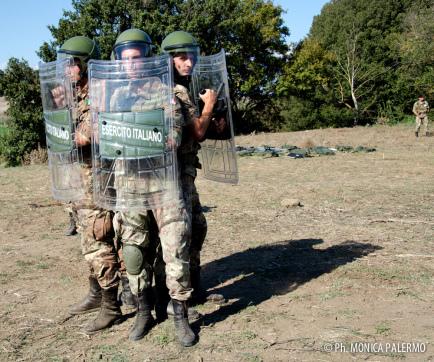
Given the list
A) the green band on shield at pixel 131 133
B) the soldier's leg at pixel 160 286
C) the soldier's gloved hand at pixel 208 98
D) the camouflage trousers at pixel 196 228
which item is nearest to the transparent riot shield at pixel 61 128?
the green band on shield at pixel 131 133

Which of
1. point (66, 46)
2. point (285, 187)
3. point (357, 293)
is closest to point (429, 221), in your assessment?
point (357, 293)

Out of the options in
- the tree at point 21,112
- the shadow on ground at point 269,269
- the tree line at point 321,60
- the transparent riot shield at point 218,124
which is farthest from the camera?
the tree line at point 321,60

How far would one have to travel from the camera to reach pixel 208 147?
13.7ft

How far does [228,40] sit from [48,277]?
27.9 meters

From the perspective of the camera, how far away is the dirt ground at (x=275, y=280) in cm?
323

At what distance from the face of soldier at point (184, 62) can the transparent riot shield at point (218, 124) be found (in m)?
0.28

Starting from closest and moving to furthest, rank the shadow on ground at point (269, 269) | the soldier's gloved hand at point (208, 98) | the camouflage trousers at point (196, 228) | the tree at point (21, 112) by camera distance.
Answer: the soldier's gloved hand at point (208, 98)
the camouflage trousers at point (196, 228)
the shadow on ground at point (269, 269)
the tree at point (21, 112)

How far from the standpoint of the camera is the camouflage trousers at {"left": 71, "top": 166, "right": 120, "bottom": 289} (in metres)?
3.64

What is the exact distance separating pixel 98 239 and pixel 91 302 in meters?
0.57

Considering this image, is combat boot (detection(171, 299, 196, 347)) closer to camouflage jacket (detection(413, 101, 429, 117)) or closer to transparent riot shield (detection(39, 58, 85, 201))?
transparent riot shield (detection(39, 58, 85, 201))

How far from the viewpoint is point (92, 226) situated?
3697 mm

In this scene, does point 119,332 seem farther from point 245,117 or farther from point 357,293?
point 245,117

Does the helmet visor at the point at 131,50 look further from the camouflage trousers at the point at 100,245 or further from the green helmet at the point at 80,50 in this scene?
the camouflage trousers at the point at 100,245

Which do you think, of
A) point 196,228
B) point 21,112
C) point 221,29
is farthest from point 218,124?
point 221,29
